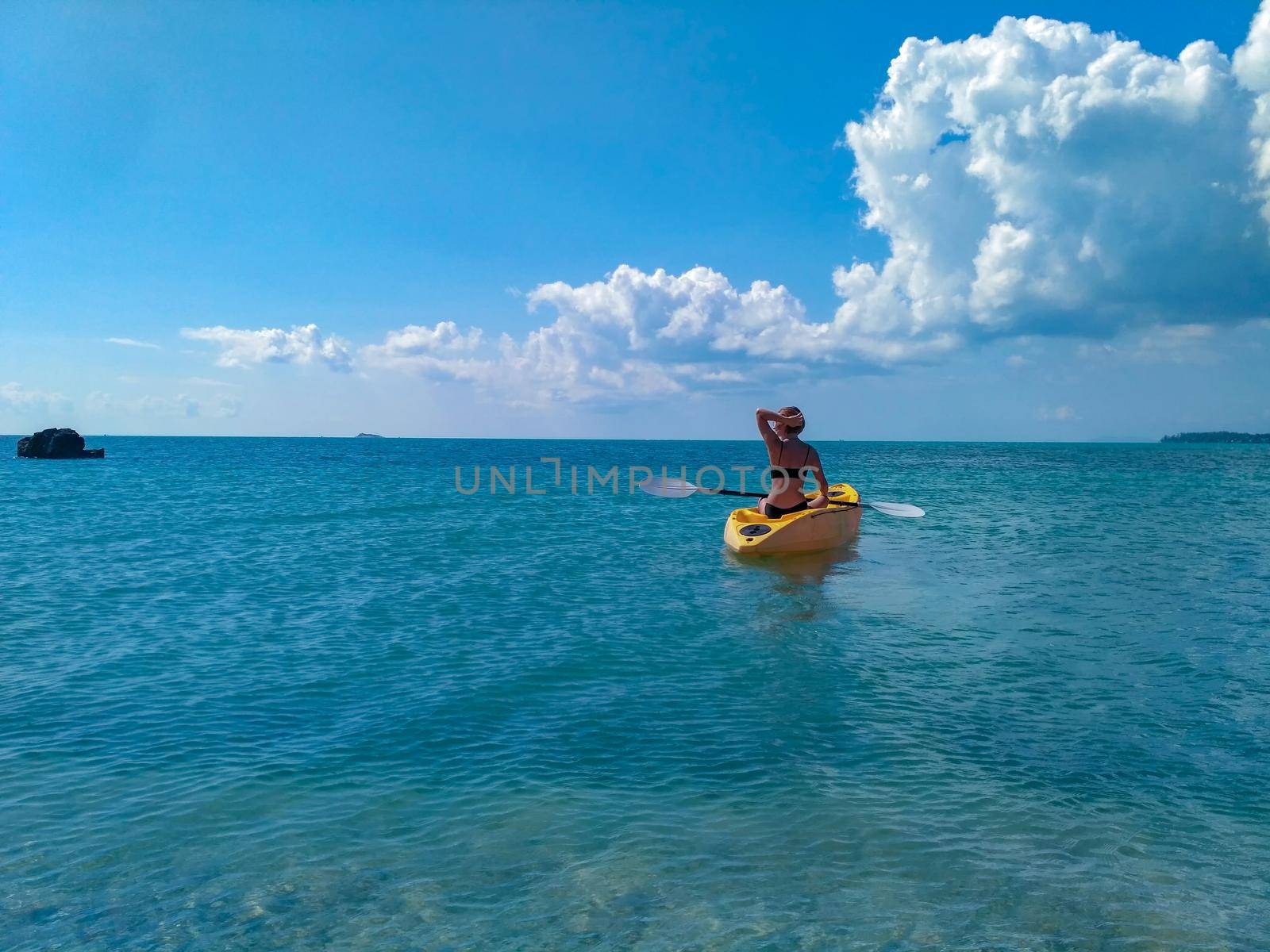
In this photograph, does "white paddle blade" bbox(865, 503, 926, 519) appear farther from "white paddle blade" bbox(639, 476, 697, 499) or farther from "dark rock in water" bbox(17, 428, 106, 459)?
"dark rock in water" bbox(17, 428, 106, 459)

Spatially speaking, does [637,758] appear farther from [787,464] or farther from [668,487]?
[668,487]

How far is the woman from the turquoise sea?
2.40m

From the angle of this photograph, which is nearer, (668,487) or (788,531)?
(788,531)

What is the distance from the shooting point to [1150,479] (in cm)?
6075

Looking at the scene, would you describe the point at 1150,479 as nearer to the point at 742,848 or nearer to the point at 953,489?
the point at 953,489

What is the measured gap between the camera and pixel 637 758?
8.41 metres

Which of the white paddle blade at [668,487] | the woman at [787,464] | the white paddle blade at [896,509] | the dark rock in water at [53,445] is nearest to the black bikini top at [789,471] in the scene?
the woman at [787,464]

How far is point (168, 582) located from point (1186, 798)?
19552 millimetres

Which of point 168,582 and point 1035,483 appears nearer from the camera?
point 168,582

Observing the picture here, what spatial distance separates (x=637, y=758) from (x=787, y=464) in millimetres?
13771


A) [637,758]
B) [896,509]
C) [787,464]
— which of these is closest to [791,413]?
[787,464]

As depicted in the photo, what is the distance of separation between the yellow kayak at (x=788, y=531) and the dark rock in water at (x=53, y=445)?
101 metres

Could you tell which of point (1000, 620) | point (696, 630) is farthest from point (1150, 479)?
point (696, 630)

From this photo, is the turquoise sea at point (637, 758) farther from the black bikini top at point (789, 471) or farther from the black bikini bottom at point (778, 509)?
the black bikini top at point (789, 471)
